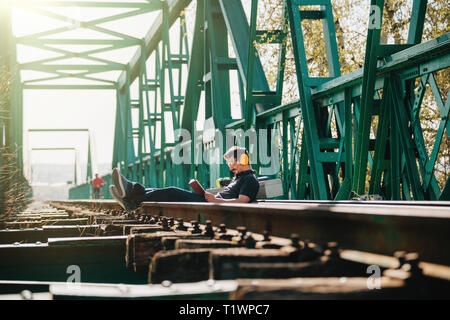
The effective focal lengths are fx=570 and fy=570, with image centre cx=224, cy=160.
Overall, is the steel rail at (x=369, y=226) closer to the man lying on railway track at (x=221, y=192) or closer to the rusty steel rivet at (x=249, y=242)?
the rusty steel rivet at (x=249, y=242)

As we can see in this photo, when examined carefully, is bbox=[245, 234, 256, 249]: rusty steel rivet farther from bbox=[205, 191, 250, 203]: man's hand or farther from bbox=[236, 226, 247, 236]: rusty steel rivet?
bbox=[205, 191, 250, 203]: man's hand

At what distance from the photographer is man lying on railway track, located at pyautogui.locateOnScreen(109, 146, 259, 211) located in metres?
6.28

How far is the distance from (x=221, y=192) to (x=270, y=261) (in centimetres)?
495

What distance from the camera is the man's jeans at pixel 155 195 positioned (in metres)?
6.91

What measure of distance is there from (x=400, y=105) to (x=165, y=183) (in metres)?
14.2

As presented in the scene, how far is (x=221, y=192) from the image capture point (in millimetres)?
6828

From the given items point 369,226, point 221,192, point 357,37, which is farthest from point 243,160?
point 357,37

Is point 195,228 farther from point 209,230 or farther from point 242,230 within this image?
point 242,230

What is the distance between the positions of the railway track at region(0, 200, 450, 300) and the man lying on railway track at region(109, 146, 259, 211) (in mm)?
Answer: 2819

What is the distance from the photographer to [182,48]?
1919cm

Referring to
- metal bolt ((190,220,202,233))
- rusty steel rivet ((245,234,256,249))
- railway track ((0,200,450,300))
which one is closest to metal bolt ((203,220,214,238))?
railway track ((0,200,450,300))

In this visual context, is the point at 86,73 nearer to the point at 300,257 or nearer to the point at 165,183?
the point at 165,183
